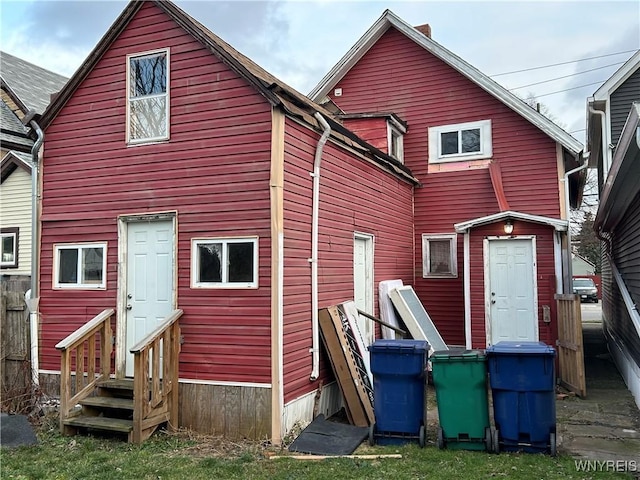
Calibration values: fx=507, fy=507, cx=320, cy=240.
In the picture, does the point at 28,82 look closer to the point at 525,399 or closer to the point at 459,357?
the point at 459,357

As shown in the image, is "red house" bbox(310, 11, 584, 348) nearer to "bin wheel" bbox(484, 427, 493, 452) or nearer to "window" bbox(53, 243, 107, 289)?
"bin wheel" bbox(484, 427, 493, 452)

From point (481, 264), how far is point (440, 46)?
511 centimetres

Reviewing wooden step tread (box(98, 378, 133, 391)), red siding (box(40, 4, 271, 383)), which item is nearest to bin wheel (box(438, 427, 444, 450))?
red siding (box(40, 4, 271, 383))

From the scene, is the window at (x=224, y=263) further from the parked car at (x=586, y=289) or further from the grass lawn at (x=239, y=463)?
the parked car at (x=586, y=289)

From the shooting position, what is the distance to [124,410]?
6.06 meters

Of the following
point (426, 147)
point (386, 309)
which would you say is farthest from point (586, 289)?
point (386, 309)

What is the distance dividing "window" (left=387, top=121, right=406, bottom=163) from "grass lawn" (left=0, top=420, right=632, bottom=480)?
7063 millimetres

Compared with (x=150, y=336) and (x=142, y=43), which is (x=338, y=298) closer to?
(x=150, y=336)

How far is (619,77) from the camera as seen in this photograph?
12.0 m

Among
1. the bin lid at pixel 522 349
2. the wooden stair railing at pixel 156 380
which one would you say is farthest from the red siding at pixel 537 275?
the wooden stair railing at pixel 156 380

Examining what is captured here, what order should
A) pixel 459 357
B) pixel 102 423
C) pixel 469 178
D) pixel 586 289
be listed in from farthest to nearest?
Answer: pixel 586 289 → pixel 469 178 → pixel 102 423 → pixel 459 357

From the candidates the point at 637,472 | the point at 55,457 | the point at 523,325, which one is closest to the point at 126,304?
the point at 55,457

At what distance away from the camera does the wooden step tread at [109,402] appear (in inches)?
231

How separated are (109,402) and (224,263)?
6.99 feet
